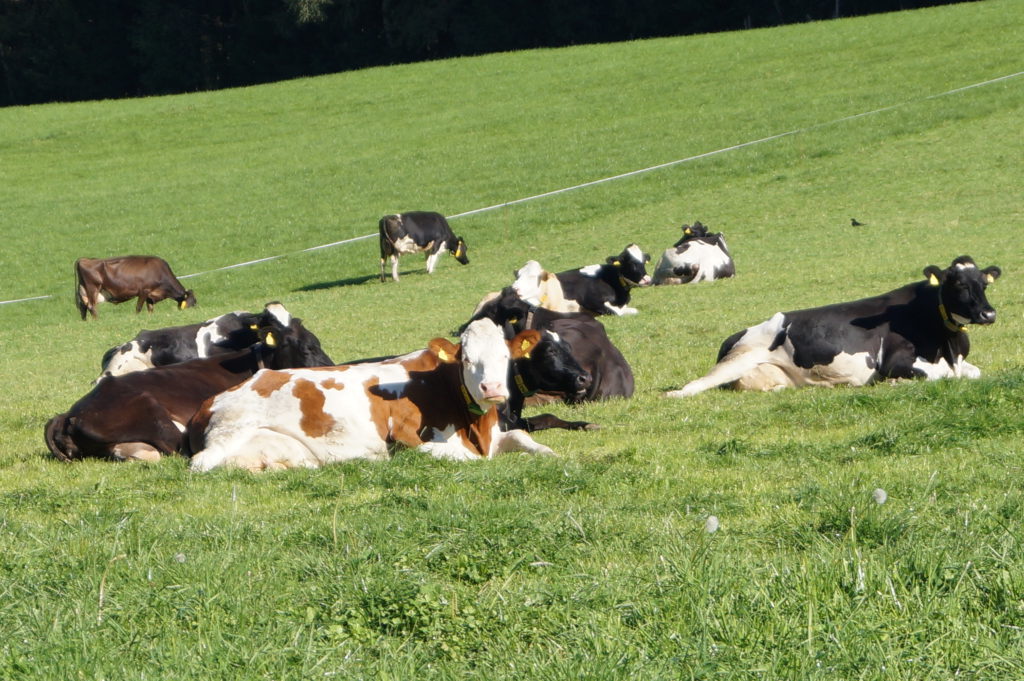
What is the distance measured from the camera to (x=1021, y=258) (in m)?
19.8

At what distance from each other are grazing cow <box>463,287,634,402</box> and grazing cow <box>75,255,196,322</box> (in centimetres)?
1599

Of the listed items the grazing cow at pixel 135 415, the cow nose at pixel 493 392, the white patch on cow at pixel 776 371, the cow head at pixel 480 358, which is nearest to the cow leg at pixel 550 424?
the cow head at pixel 480 358

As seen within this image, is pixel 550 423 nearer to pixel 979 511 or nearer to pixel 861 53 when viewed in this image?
pixel 979 511

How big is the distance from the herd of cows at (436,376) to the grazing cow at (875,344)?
0.01 metres

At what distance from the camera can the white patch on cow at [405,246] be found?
91.2 ft

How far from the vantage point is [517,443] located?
8906 mm

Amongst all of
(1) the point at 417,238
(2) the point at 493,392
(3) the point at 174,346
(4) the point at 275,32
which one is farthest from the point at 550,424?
(4) the point at 275,32

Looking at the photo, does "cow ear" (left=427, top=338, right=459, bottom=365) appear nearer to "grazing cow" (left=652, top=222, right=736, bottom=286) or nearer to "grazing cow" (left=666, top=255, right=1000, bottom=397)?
"grazing cow" (left=666, top=255, right=1000, bottom=397)

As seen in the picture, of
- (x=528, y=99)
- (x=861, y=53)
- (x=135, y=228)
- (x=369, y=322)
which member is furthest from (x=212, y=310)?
(x=861, y=53)

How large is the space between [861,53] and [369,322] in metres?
33.9

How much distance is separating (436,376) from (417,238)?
63.5 feet

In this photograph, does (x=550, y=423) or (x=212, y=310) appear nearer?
(x=550, y=423)

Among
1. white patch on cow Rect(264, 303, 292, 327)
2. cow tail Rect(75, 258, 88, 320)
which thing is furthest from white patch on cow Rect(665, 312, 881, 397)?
cow tail Rect(75, 258, 88, 320)

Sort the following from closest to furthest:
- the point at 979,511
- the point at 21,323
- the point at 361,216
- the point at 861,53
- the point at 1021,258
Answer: the point at 979,511 < the point at 1021,258 < the point at 21,323 < the point at 361,216 < the point at 861,53
